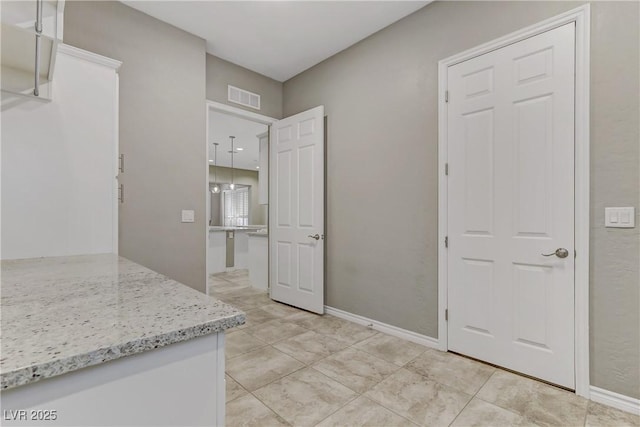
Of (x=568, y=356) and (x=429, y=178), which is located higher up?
(x=429, y=178)

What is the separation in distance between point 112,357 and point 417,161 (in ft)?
8.29

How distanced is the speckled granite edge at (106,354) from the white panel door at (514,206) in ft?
6.90

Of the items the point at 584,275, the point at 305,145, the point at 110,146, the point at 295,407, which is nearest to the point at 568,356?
the point at 584,275

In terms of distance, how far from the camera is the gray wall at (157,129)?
2.50 metres

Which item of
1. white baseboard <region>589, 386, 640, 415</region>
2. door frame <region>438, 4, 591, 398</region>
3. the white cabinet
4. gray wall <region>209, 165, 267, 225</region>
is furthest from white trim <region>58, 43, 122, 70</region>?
gray wall <region>209, 165, 267, 225</region>

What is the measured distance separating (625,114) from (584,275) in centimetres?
95

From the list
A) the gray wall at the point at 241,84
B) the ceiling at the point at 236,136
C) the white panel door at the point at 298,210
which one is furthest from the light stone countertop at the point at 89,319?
the ceiling at the point at 236,136

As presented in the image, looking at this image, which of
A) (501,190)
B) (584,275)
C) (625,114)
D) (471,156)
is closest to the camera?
(625,114)

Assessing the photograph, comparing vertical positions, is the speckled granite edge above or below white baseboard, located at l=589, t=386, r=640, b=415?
above

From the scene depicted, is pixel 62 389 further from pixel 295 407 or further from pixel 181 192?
pixel 181 192

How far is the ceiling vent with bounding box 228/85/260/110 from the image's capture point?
346cm

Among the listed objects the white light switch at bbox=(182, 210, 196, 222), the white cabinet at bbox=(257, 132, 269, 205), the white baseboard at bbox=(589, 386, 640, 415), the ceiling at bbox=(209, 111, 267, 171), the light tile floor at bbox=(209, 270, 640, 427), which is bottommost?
the light tile floor at bbox=(209, 270, 640, 427)

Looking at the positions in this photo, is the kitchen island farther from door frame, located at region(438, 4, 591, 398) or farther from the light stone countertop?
door frame, located at region(438, 4, 591, 398)

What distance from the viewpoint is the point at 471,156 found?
229 cm
